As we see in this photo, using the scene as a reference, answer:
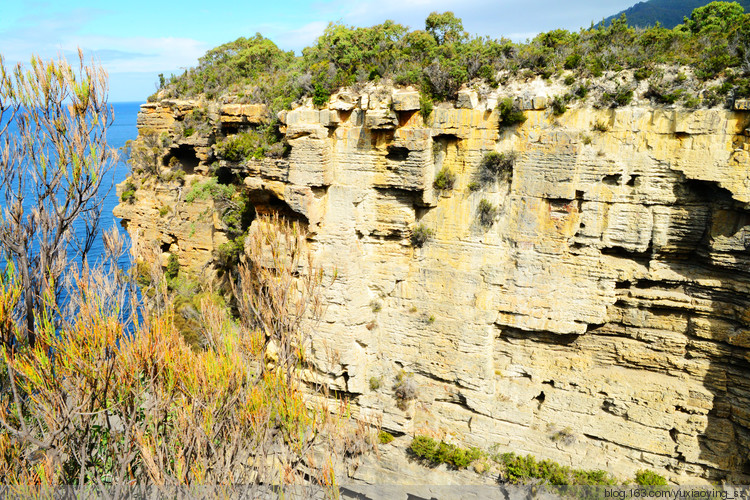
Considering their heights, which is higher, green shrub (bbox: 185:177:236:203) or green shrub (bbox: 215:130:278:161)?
green shrub (bbox: 215:130:278:161)

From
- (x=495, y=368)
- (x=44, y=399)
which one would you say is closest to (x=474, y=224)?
(x=495, y=368)

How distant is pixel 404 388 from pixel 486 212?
631 cm

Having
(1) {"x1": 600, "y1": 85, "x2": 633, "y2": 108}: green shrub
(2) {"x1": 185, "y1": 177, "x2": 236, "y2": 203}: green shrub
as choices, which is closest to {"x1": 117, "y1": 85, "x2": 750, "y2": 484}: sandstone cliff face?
(1) {"x1": 600, "y1": 85, "x2": 633, "y2": 108}: green shrub

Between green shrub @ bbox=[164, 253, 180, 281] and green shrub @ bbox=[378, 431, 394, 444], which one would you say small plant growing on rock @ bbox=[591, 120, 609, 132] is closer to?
green shrub @ bbox=[378, 431, 394, 444]

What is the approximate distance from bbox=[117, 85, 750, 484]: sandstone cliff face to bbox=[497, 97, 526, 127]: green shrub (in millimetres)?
256

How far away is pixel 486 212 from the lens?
627 inches

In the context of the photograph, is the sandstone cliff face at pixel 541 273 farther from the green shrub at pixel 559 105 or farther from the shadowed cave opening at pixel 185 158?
the shadowed cave opening at pixel 185 158

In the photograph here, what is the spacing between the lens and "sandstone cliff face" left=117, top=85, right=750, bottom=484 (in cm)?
1425

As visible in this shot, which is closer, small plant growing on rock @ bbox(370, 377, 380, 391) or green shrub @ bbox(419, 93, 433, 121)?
green shrub @ bbox(419, 93, 433, 121)

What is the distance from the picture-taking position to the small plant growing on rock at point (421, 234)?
16.7m

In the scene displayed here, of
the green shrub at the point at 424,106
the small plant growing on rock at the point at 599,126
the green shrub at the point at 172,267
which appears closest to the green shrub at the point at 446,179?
the green shrub at the point at 424,106

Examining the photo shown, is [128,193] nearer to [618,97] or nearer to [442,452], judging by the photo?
[442,452]

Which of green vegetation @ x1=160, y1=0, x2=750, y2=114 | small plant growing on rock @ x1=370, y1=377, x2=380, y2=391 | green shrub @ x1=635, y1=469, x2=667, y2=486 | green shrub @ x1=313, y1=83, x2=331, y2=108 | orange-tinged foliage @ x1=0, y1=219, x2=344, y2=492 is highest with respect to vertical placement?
green vegetation @ x1=160, y1=0, x2=750, y2=114

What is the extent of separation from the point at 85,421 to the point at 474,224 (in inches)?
442
